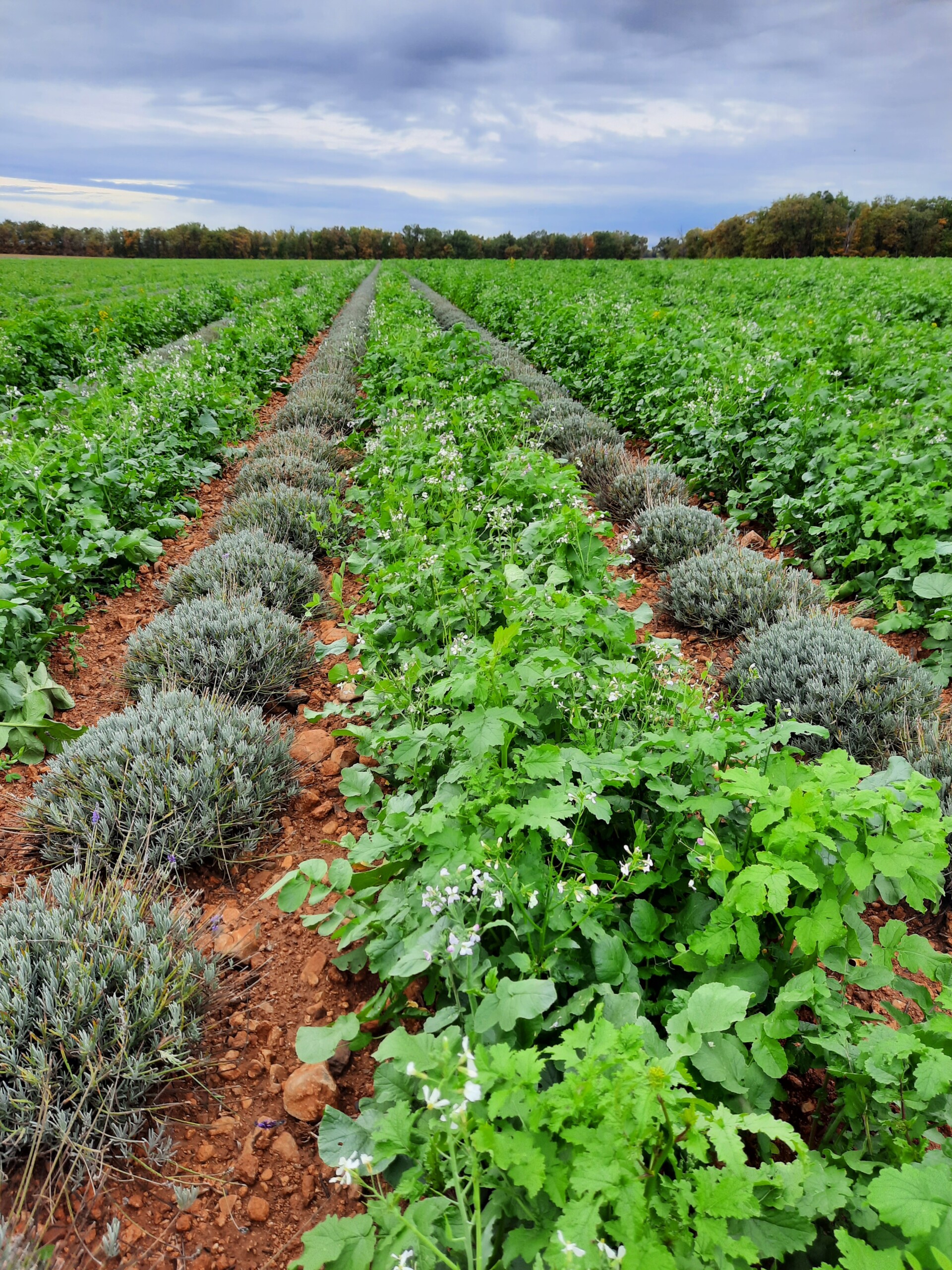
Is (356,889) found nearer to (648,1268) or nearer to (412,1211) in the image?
(412,1211)

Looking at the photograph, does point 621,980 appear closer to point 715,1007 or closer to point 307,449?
point 715,1007

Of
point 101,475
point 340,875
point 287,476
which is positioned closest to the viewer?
point 340,875

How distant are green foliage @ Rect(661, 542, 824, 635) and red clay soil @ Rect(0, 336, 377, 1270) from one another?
2.84 metres

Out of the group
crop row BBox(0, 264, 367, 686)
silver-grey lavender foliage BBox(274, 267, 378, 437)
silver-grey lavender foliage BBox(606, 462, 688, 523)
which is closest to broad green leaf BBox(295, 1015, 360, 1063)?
crop row BBox(0, 264, 367, 686)

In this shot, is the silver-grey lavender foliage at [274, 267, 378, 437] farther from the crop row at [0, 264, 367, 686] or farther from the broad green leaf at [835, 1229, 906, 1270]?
the broad green leaf at [835, 1229, 906, 1270]

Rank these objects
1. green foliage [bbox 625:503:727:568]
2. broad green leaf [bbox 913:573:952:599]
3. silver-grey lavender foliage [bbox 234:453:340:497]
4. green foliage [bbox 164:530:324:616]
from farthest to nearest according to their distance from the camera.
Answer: silver-grey lavender foliage [bbox 234:453:340:497]
green foliage [bbox 625:503:727:568]
green foliage [bbox 164:530:324:616]
broad green leaf [bbox 913:573:952:599]

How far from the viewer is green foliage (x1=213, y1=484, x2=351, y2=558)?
19.5ft

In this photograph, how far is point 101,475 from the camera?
600cm

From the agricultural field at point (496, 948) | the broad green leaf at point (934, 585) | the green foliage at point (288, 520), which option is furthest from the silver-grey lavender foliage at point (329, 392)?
the broad green leaf at point (934, 585)

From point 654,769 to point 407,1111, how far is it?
47.9 inches

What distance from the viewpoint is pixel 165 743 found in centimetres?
313

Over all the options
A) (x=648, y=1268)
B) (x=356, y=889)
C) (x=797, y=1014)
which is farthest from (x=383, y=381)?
(x=648, y=1268)

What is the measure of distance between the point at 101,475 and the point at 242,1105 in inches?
219

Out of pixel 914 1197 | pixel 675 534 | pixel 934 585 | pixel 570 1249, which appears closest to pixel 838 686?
pixel 934 585
